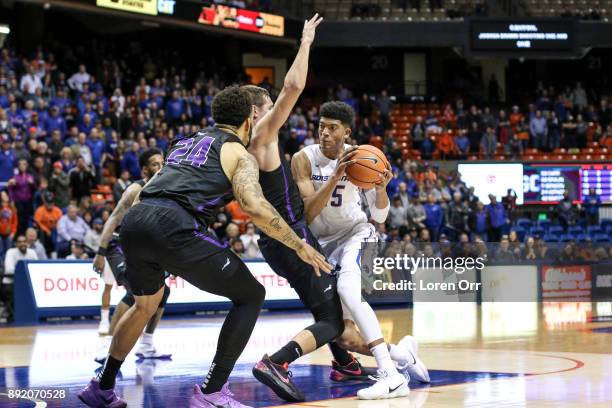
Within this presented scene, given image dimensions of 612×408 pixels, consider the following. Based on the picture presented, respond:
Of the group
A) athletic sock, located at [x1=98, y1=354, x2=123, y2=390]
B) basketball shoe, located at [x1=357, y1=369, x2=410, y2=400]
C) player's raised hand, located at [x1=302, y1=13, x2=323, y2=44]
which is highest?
player's raised hand, located at [x1=302, y1=13, x2=323, y2=44]

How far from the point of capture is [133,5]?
92.9 ft

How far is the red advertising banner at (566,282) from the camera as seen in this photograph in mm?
24625

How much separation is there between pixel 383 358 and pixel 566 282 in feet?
58.4

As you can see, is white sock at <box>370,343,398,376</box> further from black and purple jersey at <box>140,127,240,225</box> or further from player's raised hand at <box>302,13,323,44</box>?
player's raised hand at <box>302,13,323,44</box>

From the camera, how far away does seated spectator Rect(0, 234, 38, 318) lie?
1856 cm

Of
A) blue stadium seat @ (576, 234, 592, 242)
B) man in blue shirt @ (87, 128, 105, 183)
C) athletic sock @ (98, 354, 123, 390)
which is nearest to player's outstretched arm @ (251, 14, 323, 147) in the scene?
athletic sock @ (98, 354, 123, 390)

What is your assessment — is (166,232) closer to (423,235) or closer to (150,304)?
(150,304)

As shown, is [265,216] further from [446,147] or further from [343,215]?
[446,147]

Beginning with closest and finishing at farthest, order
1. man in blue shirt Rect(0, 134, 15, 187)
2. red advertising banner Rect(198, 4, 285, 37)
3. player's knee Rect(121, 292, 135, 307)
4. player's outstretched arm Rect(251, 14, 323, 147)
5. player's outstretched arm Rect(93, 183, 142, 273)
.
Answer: player's outstretched arm Rect(251, 14, 323, 147), player's knee Rect(121, 292, 135, 307), player's outstretched arm Rect(93, 183, 142, 273), man in blue shirt Rect(0, 134, 15, 187), red advertising banner Rect(198, 4, 285, 37)

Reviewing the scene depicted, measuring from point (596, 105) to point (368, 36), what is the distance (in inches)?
361

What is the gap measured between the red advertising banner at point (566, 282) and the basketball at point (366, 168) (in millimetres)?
16941

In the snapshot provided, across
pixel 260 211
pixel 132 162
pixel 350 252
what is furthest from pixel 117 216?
pixel 132 162

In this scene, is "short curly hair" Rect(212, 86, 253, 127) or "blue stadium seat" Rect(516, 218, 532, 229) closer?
"short curly hair" Rect(212, 86, 253, 127)

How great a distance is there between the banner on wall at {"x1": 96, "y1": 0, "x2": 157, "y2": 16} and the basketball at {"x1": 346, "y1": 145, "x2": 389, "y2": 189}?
67.4ft
